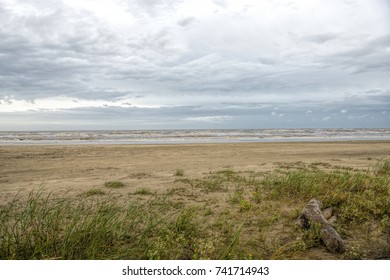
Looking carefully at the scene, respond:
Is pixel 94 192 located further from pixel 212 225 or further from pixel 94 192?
pixel 212 225

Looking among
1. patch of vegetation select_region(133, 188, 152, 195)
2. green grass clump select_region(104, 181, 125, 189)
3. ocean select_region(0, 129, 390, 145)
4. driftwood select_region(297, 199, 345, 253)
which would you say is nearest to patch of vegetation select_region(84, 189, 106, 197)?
green grass clump select_region(104, 181, 125, 189)

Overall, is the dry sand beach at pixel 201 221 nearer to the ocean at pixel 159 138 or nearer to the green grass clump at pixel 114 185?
the green grass clump at pixel 114 185

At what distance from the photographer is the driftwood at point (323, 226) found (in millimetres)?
4500

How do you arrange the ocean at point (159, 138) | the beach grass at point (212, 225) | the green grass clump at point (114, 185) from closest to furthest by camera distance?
1. the beach grass at point (212, 225)
2. the green grass clump at point (114, 185)
3. the ocean at point (159, 138)

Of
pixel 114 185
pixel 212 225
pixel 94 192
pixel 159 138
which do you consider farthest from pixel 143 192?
pixel 159 138

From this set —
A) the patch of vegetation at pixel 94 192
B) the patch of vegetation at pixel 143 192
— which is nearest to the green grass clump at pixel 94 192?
the patch of vegetation at pixel 94 192

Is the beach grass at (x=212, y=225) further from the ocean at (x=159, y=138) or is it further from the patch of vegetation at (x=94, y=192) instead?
the ocean at (x=159, y=138)

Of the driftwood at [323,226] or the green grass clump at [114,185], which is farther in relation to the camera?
the green grass clump at [114,185]

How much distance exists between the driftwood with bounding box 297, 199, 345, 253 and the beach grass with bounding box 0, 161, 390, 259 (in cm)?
10

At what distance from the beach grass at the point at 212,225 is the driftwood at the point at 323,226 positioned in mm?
95

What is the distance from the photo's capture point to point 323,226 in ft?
15.9

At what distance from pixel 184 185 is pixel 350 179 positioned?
472cm

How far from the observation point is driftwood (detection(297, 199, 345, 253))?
4.50m

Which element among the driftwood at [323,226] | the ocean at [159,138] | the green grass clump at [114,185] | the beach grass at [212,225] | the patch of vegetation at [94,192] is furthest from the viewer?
the ocean at [159,138]
